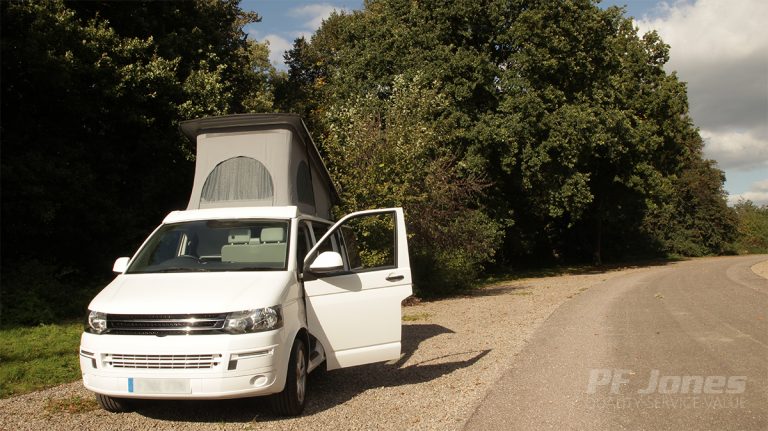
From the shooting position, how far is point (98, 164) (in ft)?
62.8

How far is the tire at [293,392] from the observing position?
18.7 feet

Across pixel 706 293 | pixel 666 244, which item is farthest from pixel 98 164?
pixel 666 244

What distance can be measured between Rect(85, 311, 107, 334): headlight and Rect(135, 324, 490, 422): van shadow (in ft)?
3.44

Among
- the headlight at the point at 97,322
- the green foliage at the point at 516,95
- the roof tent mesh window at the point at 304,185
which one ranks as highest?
→ the green foliage at the point at 516,95

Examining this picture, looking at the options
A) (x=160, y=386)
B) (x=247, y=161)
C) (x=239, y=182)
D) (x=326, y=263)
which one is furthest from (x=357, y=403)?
(x=247, y=161)

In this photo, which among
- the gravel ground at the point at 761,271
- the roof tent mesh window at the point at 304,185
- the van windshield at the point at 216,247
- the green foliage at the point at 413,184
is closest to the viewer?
the van windshield at the point at 216,247

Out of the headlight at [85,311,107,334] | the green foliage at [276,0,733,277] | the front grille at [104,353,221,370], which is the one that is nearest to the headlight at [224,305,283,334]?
the front grille at [104,353,221,370]

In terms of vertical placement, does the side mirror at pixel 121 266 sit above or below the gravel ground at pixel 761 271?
above

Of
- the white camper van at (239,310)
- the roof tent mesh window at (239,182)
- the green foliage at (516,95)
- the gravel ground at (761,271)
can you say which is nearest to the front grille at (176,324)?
the white camper van at (239,310)

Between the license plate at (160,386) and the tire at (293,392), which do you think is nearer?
the license plate at (160,386)

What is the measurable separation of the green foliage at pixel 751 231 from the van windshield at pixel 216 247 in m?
58.6

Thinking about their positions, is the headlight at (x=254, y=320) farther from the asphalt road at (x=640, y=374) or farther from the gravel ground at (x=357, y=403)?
the asphalt road at (x=640, y=374)

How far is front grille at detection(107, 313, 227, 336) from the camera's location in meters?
5.28

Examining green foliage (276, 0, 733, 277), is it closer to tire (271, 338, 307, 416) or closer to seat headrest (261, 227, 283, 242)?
seat headrest (261, 227, 283, 242)
